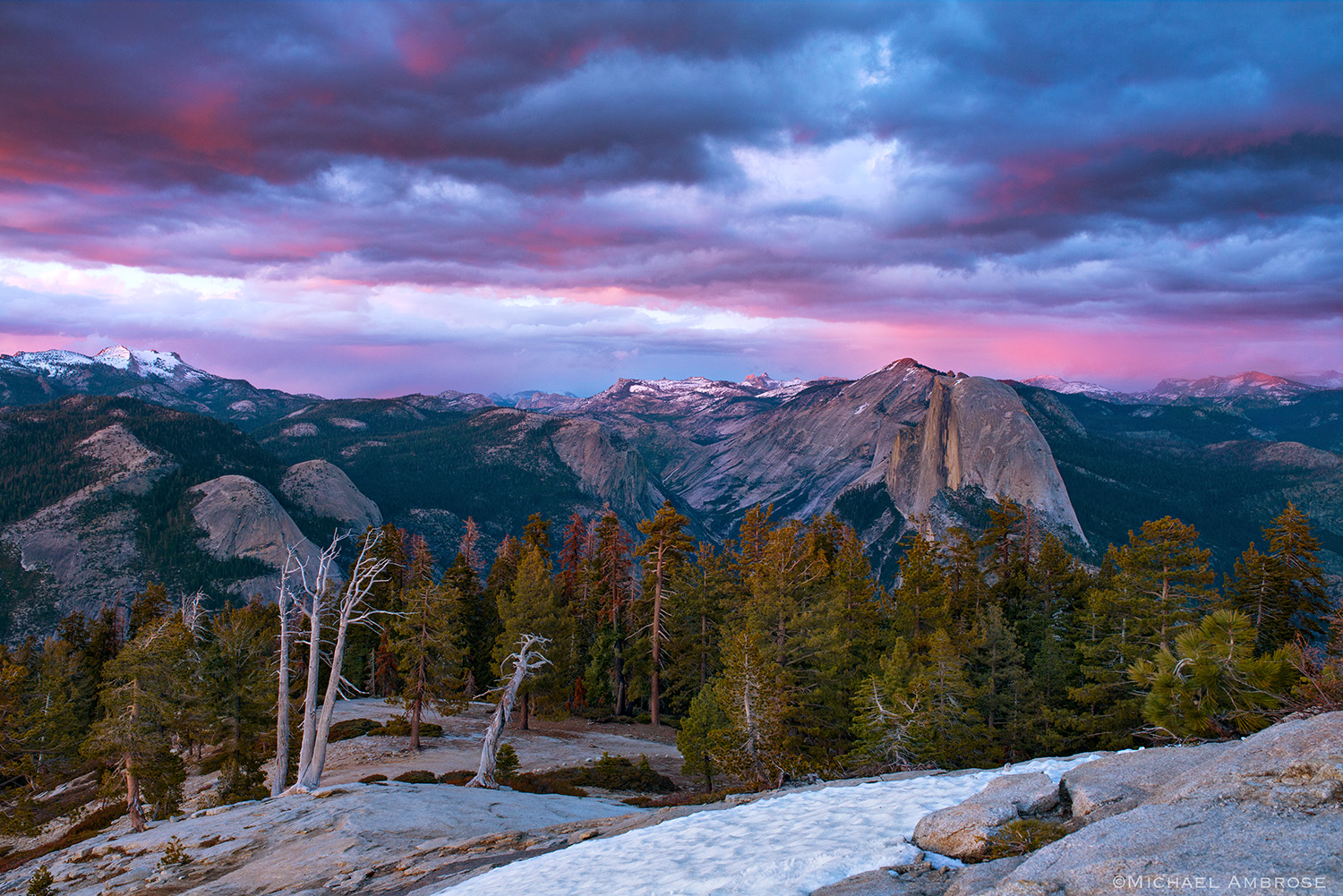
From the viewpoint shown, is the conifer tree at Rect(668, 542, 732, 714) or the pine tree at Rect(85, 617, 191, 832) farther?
the conifer tree at Rect(668, 542, 732, 714)

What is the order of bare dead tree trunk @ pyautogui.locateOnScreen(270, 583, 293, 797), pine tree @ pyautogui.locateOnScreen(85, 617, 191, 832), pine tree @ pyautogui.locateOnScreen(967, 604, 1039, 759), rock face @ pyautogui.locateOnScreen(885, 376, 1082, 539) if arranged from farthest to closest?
1. rock face @ pyautogui.locateOnScreen(885, 376, 1082, 539)
2. pine tree @ pyautogui.locateOnScreen(967, 604, 1039, 759)
3. pine tree @ pyautogui.locateOnScreen(85, 617, 191, 832)
4. bare dead tree trunk @ pyautogui.locateOnScreen(270, 583, 293, 797)

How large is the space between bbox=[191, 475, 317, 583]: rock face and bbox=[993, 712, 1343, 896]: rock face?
174412 millimetres

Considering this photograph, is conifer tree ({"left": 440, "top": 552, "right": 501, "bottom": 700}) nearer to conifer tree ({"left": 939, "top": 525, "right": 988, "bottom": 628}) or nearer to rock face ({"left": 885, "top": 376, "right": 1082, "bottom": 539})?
conifer tree ({"left": 939, "top": 525, "right": 988, "bottom": 628})

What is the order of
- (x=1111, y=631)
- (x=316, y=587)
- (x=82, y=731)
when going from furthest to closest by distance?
(x=82, y=731) < (x=1111, y=631) < (x=316, y=587)

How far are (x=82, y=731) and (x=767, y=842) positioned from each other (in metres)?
63.4

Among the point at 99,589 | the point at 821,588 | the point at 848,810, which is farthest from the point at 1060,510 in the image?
the point at 99,589

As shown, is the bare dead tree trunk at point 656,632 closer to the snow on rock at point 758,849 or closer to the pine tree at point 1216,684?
the snow on rock at point 758,849

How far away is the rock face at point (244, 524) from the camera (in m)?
158

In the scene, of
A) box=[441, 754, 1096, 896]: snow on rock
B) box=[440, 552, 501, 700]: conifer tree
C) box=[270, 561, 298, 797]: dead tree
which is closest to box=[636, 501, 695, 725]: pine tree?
box=[440, 552, 501, 700]: conifer tree

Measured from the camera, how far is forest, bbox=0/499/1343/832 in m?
23.2

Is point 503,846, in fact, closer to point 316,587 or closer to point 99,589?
point 316,587

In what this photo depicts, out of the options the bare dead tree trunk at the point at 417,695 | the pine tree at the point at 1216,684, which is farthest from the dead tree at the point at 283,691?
the pine tree at the point at 1216,684

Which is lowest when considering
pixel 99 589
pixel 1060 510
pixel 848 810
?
pixel 99 589

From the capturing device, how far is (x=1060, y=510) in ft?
553
